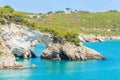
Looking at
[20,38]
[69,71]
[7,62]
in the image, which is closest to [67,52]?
[20,38]

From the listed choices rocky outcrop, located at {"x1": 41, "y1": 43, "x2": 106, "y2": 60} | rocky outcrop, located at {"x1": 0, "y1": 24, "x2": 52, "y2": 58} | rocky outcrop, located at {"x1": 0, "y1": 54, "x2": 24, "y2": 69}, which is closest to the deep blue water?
rocky outcrop, located at {"x1": 0, "y1": 54, "x2": 24, "y2": 69}

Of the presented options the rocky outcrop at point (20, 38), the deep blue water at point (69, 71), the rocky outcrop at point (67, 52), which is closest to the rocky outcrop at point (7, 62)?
the deep blue water at point (69, 71)

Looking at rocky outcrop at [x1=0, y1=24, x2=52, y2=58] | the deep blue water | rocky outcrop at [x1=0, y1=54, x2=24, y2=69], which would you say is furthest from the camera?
rocky outcrop at [x1=0, y1=24, x2=52, y2=58]

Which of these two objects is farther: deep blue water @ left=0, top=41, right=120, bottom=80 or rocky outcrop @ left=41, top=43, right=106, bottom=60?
rocky outcrop @ left=41, top=43, right=106, bottom=60

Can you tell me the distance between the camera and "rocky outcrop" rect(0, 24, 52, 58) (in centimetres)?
10747

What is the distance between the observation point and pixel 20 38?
109m

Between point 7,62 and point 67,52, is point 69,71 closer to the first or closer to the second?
point 7,62

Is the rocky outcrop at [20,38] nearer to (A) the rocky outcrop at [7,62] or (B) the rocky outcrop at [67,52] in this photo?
(B) the rocky outcrop at [67,52]

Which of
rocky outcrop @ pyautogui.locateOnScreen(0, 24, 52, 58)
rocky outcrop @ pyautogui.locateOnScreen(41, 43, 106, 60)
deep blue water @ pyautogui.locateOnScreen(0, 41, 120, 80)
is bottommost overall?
deep blue water @ pyautogui.locateOnScreen(0, 41, 120, 80)

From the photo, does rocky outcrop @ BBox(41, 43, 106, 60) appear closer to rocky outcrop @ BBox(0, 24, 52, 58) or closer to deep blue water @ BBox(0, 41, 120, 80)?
rocky outcrop @ BBox(0, 24, 52, 58)

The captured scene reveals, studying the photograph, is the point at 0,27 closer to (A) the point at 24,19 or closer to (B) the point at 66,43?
(A) the point at 24,19

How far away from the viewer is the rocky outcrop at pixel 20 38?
107 m

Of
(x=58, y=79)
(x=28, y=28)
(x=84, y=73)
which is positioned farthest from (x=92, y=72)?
(x=28, y=28)

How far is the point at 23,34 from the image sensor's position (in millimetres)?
109500
